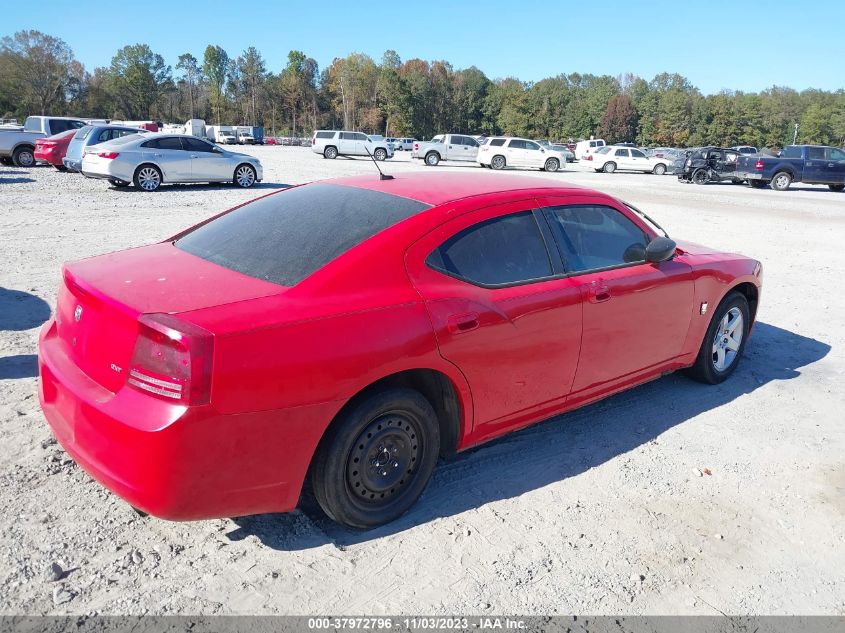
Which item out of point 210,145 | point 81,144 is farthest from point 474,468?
point 81,144

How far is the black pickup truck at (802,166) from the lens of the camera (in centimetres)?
2752

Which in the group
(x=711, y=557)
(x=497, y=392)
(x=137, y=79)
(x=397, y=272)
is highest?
(x=137, y=79)

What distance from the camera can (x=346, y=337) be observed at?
277cm

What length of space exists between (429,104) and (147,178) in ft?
352

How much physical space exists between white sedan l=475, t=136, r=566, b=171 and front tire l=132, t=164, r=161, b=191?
72.1 ft

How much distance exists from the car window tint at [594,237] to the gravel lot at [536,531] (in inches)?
44.7

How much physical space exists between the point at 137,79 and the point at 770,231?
120156 mm

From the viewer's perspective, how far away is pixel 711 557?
311 cm

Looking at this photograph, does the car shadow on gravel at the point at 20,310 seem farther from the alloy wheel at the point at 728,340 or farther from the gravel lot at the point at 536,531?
the alloy wheel at the point at 728,340

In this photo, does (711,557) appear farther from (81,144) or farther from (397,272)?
(81,144)

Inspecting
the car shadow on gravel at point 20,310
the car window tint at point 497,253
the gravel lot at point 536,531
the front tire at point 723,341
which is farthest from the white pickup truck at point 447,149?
the car window tint at point 497,253

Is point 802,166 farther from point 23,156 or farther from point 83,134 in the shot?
point 23,156

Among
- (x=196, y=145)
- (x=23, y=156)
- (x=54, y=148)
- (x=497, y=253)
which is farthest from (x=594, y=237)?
(x=23, y=156)

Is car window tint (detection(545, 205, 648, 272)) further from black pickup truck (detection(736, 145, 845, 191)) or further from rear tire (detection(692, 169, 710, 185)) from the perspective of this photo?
rear tire (detection(692, 169, 710, 185))
